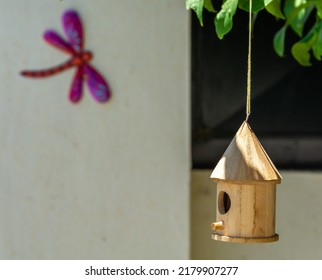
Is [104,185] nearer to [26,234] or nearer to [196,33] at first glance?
[26,234]

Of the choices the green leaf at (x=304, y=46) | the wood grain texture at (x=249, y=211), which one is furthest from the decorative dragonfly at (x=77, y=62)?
the wood grain texture at (x=249, y=211)

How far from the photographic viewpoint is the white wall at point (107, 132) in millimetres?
6035

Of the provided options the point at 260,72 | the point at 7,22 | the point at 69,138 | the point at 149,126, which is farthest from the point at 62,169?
the point at 260,72

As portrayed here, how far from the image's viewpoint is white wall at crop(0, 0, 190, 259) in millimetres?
6035

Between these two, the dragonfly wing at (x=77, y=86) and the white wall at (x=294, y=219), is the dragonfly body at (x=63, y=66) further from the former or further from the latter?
the white wall at (x=294, y=219)

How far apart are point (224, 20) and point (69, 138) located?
2.63m

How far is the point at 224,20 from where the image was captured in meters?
3.65

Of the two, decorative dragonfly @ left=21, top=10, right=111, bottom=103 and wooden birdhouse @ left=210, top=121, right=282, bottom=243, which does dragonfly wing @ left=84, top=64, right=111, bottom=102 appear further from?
wooden birdhouse @ left=210, top=121, right=282, bottom=243

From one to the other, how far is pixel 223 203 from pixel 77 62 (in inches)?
95.1

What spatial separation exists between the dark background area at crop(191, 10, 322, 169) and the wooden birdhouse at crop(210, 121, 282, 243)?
7.97 ft

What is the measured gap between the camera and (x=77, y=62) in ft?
Result: 19.9

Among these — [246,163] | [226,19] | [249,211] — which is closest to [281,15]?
[226,19]

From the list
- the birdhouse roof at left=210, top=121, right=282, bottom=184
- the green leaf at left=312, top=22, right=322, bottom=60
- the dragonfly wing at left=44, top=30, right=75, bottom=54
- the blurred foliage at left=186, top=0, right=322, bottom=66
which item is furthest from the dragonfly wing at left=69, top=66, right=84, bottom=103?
the birdhouse roof at left=210, top=121, right=282, bottom=184

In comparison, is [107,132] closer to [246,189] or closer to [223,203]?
[223,203]
